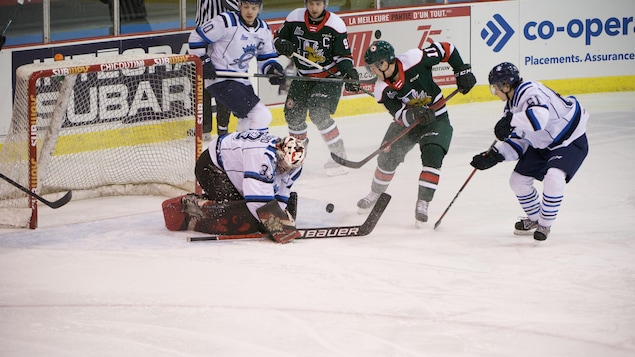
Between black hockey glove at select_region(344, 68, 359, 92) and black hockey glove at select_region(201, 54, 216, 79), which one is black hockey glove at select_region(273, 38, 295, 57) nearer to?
black hockey glove at select_region(344, 68, 359, 92)

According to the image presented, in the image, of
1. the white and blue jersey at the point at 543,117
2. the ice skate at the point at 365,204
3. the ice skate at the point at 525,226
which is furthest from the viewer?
the ice skate at the point at 365,204

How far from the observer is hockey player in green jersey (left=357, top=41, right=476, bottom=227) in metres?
5.36

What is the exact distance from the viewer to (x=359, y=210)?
225 inches

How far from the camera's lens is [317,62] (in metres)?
6.60

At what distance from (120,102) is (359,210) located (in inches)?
67.8

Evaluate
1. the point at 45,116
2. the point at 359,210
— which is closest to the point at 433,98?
the point at 359,210

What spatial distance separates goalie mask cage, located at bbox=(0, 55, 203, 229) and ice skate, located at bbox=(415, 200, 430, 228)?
3.95 feet

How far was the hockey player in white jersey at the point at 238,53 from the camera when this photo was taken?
593 cm

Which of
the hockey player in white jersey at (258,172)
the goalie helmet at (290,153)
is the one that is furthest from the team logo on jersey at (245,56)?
the goalie helmet at (290,153)

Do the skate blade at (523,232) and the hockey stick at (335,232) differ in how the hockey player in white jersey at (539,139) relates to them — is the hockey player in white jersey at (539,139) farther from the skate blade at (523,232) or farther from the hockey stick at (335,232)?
the hockey stick at (335,232)

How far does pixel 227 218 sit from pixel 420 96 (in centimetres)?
129

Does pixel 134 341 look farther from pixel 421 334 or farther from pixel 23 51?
pixel 23 51

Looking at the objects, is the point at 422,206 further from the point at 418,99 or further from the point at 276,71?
Answer: the point at 276,71

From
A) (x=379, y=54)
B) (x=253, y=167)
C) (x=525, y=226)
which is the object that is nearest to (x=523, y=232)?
(x=525, y=226)
